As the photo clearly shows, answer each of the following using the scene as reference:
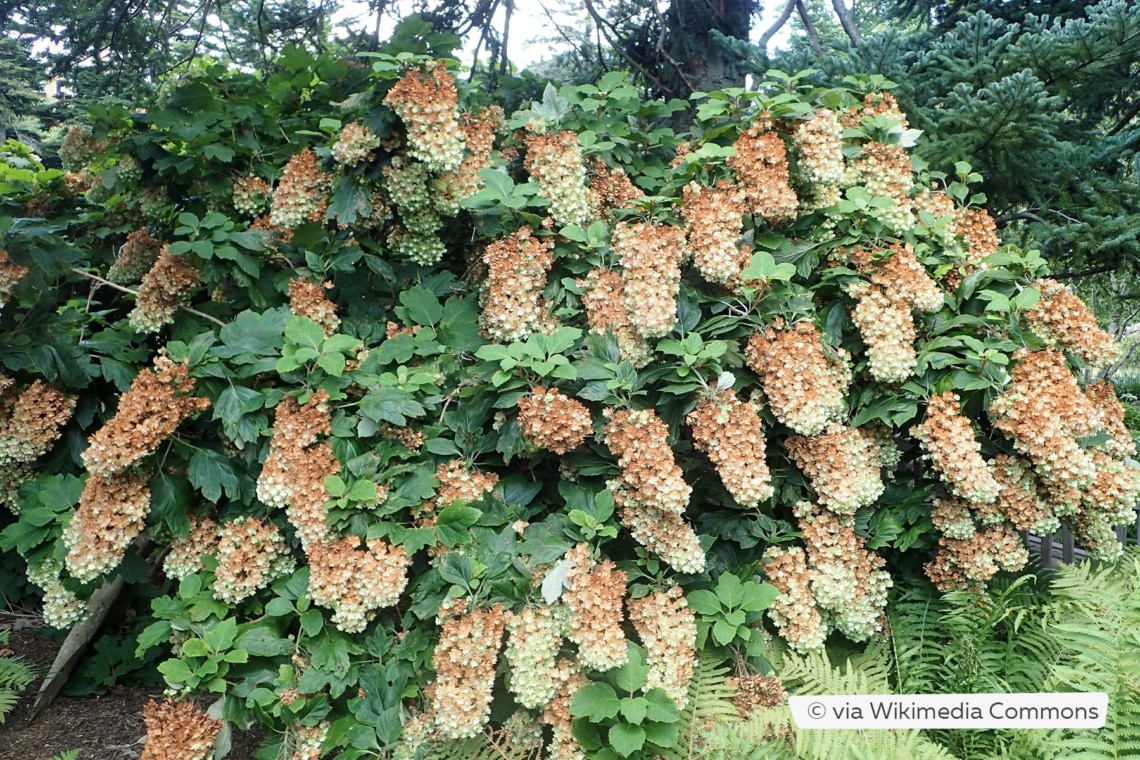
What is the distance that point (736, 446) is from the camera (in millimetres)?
2170

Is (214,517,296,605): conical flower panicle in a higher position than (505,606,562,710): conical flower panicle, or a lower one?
higher

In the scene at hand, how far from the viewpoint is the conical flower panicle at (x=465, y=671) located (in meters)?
1.94

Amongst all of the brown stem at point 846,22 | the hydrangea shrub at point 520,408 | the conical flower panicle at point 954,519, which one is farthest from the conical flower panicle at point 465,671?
the brown stem at point 846,22

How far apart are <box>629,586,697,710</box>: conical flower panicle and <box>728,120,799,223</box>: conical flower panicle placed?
1.31 m

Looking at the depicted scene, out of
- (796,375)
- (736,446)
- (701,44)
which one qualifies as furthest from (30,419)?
(701,44)

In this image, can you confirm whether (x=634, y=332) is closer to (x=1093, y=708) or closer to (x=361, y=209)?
(x=361, y=209)

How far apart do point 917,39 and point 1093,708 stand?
3797 mm

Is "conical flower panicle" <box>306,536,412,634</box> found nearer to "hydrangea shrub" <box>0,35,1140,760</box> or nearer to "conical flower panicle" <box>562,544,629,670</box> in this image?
"hydrangea shrub" <box>0,35,1140,760</box>

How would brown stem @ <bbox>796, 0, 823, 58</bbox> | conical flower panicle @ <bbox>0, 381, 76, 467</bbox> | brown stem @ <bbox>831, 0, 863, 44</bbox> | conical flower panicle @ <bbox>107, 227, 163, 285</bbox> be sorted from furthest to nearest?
brown stem @ <bbox>796, 0, 823, 58</bbox>
brown stem @ <bbox>831, 0, 863, 44</bbox>
conical flower panicle @ <bbox>107, 227, 163, 285</bbox>
conical flower panicle @ <bbox>0, 381, 76, 467</bbox>

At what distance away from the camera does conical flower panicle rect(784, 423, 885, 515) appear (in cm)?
236

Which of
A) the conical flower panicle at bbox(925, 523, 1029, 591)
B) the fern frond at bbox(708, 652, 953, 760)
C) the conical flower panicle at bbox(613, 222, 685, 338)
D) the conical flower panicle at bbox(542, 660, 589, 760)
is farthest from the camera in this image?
the conical flower panicle at bbox(925, 523, 1029, 591)

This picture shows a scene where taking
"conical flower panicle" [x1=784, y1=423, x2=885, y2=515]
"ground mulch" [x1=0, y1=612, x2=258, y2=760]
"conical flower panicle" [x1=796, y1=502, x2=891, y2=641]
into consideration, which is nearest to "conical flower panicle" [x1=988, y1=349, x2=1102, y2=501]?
"conical flower panicle" [x1=784, y1=423, x2=885, y2=515]

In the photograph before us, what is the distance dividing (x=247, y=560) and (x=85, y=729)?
1.58 metres

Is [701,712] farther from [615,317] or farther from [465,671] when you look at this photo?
[615,317]
